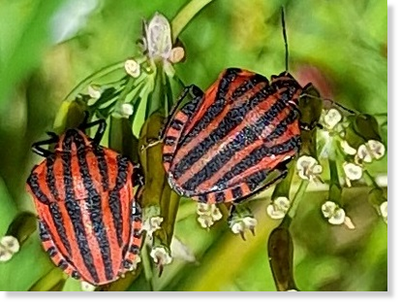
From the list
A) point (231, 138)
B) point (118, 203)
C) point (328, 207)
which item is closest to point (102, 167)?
point (118, 203)

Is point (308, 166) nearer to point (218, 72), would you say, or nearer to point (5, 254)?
point (218, 72)

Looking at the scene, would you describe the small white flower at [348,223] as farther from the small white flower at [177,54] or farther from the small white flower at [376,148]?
the small white flower at [177,54]

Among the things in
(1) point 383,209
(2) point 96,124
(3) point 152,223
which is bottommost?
(1) point 383,209

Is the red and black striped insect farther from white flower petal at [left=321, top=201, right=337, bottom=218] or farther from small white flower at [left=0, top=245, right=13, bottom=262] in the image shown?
small white flower at [left=0, top=245, right=13, bottom=262]

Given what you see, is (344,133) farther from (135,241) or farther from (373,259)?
(135,241)

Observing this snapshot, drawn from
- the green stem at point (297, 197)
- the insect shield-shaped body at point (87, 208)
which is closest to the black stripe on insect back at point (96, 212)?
the insect shield-shaped body at point (87, 208)

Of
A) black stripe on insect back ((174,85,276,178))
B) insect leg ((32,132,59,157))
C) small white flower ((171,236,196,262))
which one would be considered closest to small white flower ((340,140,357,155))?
black stripe on insect back ((174,85,276,178))

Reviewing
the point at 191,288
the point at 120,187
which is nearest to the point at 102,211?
the point at 120,187
